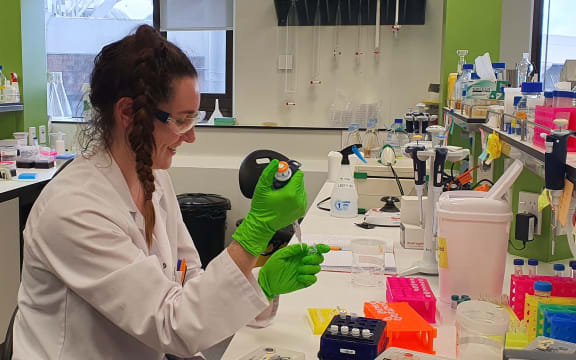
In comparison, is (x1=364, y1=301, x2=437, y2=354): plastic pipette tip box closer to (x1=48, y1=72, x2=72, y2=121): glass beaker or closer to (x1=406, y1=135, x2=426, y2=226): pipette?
(x1=406, y1=135, x2=426, y2=226): pipette

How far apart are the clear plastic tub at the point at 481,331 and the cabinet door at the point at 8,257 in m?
2.65

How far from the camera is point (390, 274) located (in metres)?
1.93

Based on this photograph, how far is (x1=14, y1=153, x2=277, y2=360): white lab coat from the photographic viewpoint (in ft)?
3.75

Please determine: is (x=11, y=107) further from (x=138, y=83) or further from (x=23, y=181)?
(x=138, y=83)

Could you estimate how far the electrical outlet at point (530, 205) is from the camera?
6.54 ft

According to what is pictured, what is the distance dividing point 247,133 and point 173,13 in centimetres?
122

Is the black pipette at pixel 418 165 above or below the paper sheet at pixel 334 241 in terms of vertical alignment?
above

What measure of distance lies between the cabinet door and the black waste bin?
4.07 feet

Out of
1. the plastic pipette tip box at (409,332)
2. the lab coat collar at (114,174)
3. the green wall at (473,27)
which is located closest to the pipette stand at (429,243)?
the plastic pipette tip box at (409,332)

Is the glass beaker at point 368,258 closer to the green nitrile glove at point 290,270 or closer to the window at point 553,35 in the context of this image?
the green nitrile glove at point 290,270

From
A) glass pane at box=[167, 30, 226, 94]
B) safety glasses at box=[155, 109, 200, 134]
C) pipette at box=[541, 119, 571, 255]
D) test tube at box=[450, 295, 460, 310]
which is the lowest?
test tube at box=[450, 295, 460, 310]

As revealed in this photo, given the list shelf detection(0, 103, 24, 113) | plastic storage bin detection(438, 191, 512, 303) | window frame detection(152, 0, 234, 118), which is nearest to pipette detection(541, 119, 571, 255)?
plastic storage bin detection(438, 191, 512, 303)

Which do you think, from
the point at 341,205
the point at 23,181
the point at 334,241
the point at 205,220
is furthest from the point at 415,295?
the point at 205,220

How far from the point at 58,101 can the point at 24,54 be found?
92 centimetres
